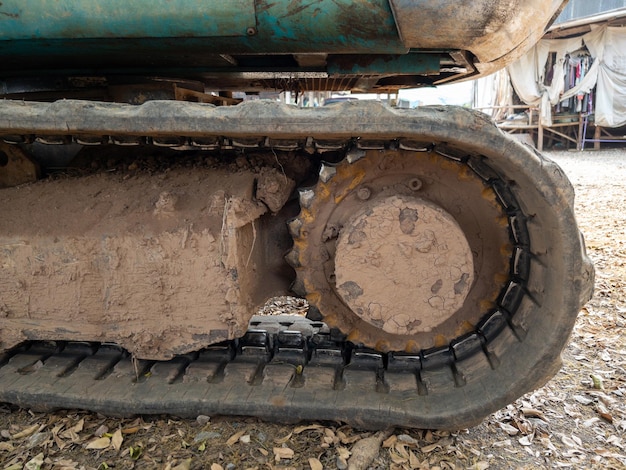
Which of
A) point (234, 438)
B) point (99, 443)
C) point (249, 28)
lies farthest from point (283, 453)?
point (249, 28)

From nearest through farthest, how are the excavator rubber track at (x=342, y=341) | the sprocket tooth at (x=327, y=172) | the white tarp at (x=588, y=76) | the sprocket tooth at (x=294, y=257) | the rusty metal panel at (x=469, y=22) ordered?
1. the excavator rubber track at (x=342, y=341)
2. the rusty metal panel at (x=469, y=22)
3. the sprocket tooth at (x=327, y=172)
4. the sprocket tooth at (x=294, y=257)
5. the white tarp at (x=588, y=76)

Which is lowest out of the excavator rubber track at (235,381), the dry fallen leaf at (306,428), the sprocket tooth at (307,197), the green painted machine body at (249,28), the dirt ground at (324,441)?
the dirt ground at (324,441)

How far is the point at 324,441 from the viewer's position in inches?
69.4

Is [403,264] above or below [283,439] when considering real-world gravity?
above

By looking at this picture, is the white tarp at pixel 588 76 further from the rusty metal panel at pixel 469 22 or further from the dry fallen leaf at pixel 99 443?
the dry fallen leaf at pixel 99 443

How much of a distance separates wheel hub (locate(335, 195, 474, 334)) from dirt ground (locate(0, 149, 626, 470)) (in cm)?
42

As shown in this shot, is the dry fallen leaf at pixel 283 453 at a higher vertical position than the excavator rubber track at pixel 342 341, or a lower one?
lower

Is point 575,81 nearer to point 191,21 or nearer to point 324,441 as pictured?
point 191,21

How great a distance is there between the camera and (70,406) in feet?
6.07

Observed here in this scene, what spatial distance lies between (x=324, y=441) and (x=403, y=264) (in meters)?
0.67

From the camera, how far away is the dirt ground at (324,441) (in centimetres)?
168

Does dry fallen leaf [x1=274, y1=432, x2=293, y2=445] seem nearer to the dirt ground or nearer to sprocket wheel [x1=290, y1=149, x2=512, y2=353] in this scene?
the dirt ground

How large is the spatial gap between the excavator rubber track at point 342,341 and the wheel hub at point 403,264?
0.64 ft

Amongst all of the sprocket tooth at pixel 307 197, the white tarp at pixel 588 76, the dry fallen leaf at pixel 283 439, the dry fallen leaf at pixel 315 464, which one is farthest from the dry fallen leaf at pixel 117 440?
the white tarp at pixel 588 76
